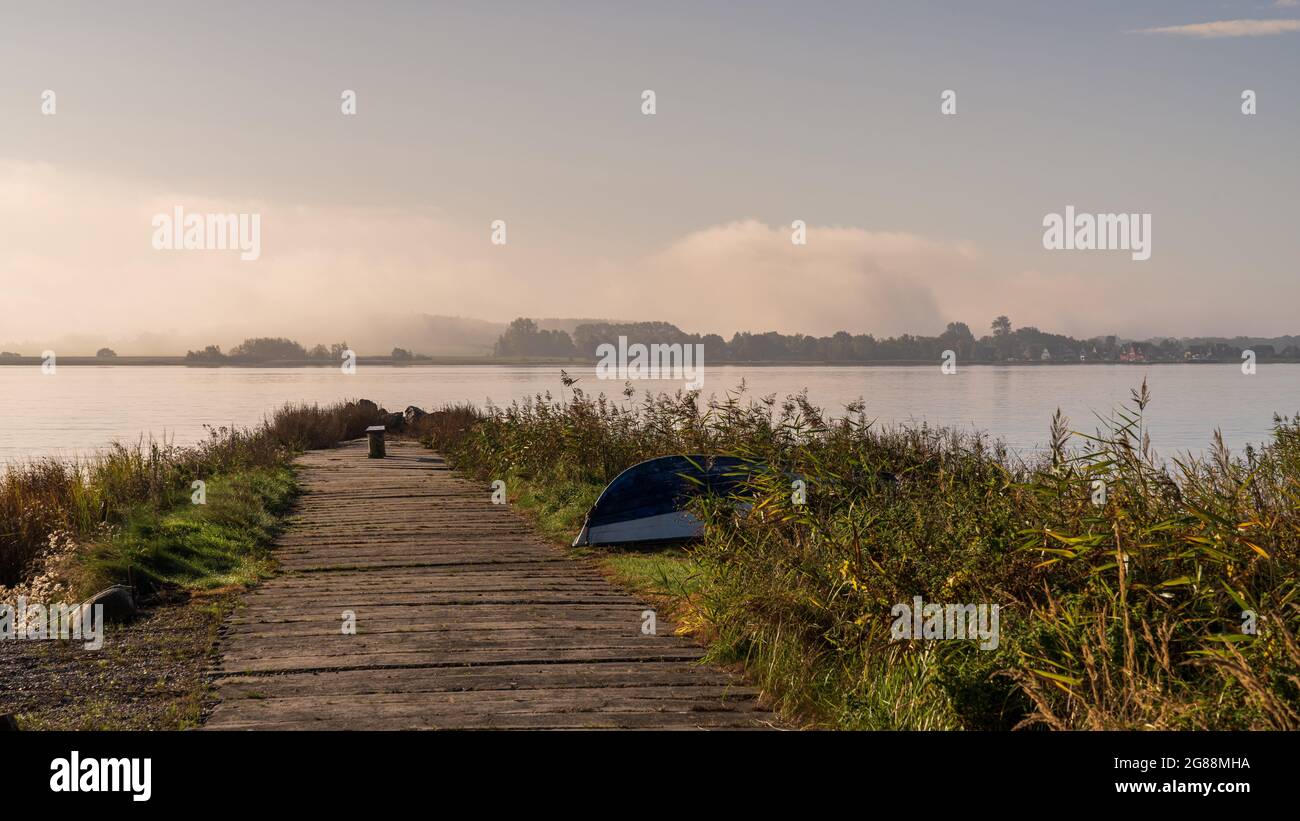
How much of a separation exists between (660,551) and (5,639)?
581cm

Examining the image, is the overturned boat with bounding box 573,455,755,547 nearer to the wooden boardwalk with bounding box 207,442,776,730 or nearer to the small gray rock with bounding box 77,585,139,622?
the wooden boardwalk with bounding box 207,442,776,730

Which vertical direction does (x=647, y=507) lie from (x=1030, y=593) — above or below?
below

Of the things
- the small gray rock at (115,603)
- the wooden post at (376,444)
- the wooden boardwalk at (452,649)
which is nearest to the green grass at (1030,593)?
the wooden boardwalk at (452,649)

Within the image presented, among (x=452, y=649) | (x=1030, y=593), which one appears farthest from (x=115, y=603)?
(x=1030, y=593)

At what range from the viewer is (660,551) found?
10359 millimetres

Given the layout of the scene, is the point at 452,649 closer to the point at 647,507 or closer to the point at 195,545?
the point at 647,507

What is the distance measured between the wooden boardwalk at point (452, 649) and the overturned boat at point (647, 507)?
614 millimetres

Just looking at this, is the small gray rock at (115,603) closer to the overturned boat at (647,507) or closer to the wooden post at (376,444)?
the overturned boat at (647,507)

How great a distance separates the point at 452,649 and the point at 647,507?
421cm

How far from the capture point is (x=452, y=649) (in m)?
6.53

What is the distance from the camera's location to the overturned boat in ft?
34.3

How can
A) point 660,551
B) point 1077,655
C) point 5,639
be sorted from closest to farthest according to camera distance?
point 1077,655 < point 5,639 < point 660,551
